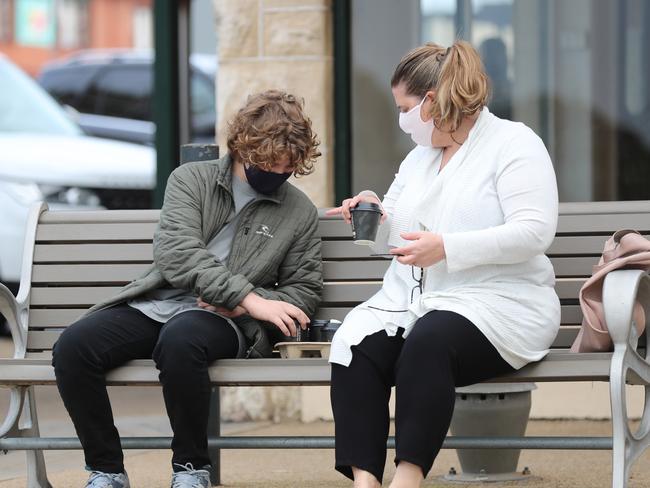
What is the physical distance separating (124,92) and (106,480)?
337 inches

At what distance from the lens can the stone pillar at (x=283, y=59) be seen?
648 centimetres

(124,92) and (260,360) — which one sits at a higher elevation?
(124,92)

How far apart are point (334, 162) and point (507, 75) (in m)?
0.87

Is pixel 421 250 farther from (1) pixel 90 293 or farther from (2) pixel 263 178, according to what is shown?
(1) pixel 90 293

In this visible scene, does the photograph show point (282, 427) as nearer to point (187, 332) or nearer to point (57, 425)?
point (57, 425)

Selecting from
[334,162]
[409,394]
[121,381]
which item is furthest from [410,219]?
[334,162]

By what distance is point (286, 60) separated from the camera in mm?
6484

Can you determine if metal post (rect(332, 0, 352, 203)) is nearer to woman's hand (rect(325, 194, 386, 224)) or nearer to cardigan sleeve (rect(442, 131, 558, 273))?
woman's hand (rect(325, 194, 386, 224))

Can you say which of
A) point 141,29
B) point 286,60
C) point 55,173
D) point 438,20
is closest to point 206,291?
point 286,60

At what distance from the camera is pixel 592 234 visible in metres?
4.64

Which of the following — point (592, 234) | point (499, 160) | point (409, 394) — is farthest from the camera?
point (592, 234)

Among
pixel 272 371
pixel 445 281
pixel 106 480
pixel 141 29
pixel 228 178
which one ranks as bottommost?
pixel 106 480

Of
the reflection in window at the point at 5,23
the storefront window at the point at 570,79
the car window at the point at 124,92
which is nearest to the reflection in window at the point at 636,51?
the storefront window at the point at 570,79

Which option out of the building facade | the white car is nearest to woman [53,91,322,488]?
the white car
